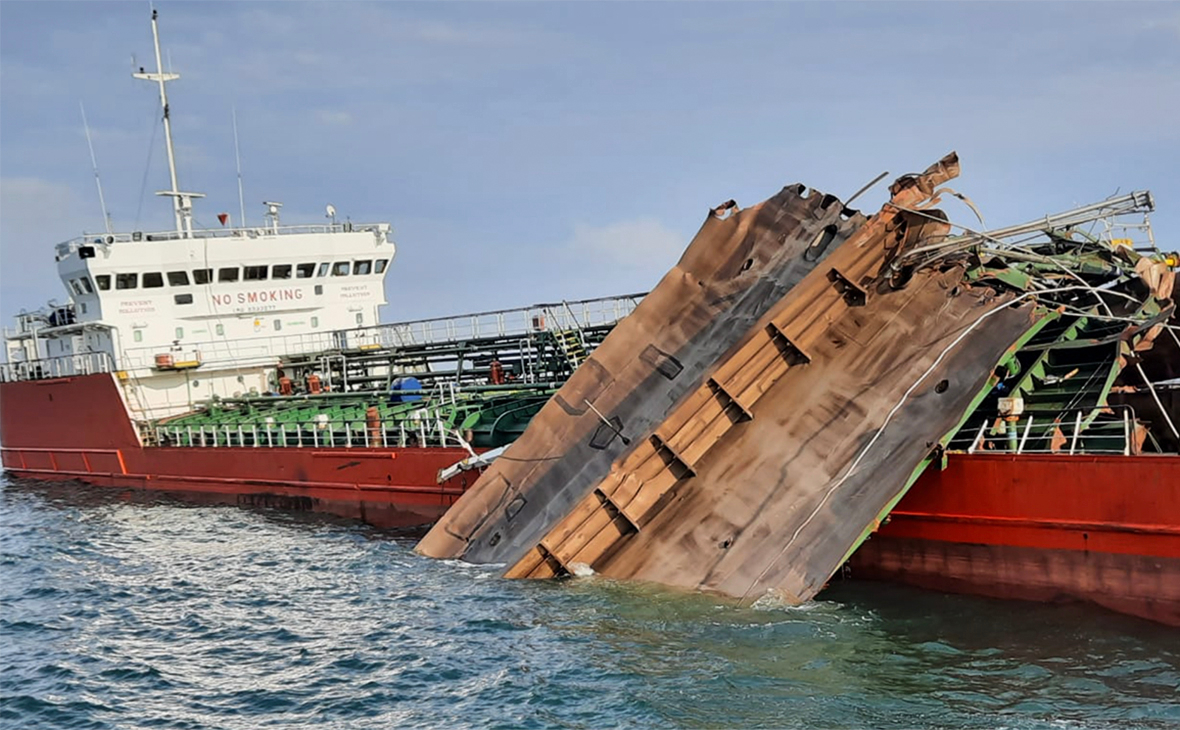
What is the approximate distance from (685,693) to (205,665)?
18.1 feet

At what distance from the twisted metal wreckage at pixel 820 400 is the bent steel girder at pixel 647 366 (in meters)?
0.03

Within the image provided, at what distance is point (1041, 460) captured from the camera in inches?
461

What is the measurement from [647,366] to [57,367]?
70.7 feet

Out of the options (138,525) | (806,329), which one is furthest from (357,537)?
(806,329)

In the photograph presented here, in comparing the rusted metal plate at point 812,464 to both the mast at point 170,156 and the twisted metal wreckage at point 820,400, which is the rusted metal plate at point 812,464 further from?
the mast at point 170,156

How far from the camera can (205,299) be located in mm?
27422

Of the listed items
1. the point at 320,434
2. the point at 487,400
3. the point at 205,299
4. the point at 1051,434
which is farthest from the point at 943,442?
the point at 205,299

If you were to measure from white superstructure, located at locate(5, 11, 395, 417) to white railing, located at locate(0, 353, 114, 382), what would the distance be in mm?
73

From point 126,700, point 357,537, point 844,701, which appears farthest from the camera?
point 357,537

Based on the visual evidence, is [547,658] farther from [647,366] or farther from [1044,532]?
[1044,532]

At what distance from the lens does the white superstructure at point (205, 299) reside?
26.9m

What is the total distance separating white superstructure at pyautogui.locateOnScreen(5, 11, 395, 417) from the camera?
26.9m

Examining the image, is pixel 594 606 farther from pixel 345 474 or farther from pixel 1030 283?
pixel 345 474

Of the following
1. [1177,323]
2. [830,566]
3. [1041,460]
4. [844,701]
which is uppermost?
[1177,323]
